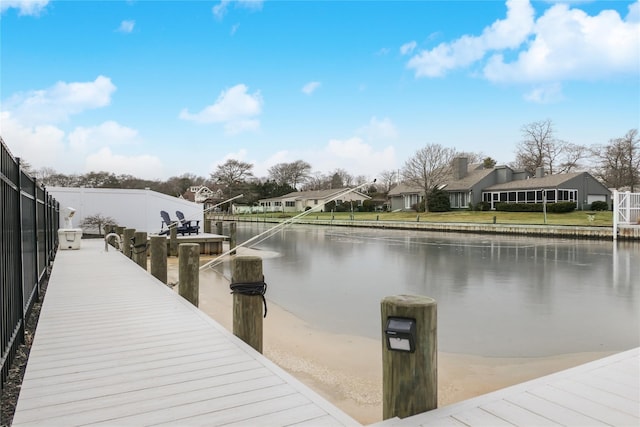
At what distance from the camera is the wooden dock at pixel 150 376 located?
7.62ft

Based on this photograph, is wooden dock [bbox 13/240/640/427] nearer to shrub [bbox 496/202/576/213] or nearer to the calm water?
the calm water

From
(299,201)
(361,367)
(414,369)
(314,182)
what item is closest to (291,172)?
(314,182)

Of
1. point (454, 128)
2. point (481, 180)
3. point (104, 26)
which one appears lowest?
point (481, 180)

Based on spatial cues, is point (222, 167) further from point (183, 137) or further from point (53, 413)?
point (53, 413)

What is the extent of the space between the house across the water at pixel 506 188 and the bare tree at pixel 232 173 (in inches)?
980

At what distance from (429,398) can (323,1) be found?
16.4m

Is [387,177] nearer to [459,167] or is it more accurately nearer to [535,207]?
[459,167]

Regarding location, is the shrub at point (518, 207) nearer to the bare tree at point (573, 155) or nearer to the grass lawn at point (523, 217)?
the grass lawn at point (523, 217)

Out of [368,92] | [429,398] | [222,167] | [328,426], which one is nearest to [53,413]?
[328,426]

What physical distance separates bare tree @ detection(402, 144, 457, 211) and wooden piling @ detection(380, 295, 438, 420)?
40.9 m

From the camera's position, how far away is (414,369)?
7.57ft

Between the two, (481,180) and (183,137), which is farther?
(481,180)

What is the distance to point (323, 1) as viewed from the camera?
52.6ft

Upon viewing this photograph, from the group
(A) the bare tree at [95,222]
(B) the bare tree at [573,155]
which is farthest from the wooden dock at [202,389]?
(B) the bare tree at [573,155]
